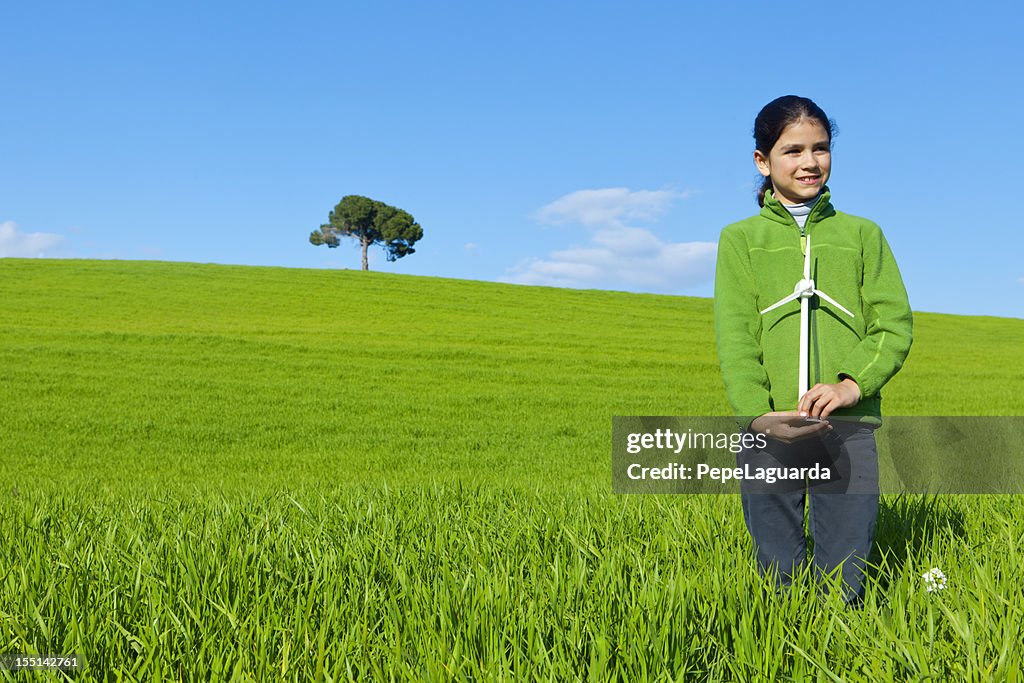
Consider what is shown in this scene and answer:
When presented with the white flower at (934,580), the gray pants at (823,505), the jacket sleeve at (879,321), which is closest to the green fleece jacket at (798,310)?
the jacket sleeve at (879,321)

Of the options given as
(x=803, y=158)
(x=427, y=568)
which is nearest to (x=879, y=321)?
(x=803, y=158)

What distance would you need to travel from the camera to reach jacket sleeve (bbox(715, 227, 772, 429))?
273cm

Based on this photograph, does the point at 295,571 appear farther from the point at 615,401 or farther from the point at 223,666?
the point at 615,401

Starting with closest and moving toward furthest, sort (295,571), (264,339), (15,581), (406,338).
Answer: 1. (15,581)
2. (295,571)
3. (264,339)
4. (406,338)

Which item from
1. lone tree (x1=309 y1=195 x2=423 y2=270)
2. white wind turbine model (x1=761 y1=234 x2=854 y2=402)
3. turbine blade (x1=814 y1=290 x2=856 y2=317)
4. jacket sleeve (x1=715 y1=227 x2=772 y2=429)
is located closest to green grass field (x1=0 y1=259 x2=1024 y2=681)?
jacket sleeve (x1=715 y1=227 x2=772 y2=429)

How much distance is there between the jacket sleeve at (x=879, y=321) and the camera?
2.70 metres

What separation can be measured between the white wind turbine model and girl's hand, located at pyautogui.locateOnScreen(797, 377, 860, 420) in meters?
0.04

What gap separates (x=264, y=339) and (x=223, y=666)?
2088 cm

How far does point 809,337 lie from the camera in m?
2.82

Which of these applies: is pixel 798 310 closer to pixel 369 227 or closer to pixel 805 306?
pixel 805 306

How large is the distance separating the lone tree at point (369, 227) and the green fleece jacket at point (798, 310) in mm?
73222

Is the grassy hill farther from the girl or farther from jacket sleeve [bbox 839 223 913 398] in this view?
jacket sleeve [bbox 839 223 913 398]

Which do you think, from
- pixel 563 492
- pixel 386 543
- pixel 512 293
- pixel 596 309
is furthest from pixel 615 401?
pixel 512 293

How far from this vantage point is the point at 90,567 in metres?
3.11
